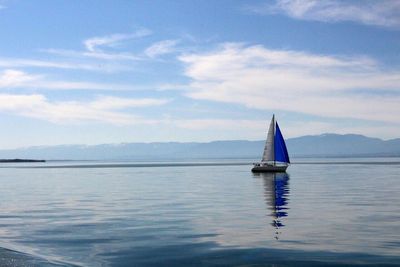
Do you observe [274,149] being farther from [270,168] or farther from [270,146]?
[270,168]

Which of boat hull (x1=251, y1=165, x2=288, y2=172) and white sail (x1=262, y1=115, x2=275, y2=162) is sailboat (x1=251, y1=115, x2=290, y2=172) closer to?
white sail (x1=262, y1=115, x2=275, y2=162)

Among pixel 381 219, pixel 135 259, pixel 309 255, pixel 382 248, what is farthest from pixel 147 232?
pixel 381 219

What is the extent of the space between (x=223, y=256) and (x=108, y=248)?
6.13 meters

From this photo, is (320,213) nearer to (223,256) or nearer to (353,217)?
(353,217)

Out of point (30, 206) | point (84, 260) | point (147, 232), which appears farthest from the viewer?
point (30, 206)

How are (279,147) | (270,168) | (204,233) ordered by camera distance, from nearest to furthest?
(204,233)
(270,168)
(279,147)

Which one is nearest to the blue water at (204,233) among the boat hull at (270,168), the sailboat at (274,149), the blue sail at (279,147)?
the boat hull at (270,168)

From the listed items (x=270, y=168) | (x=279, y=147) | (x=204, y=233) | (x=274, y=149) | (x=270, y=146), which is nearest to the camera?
(x=204, y=233)

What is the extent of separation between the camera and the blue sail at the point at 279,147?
412 feet

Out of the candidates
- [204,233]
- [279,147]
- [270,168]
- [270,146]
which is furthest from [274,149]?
[204,233]

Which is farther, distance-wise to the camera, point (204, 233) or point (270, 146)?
point (270, 146)

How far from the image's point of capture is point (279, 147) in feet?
415

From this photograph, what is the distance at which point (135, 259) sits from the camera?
22.5m

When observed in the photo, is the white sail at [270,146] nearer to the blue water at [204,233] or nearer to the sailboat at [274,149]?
the sailboat at [274,149]
